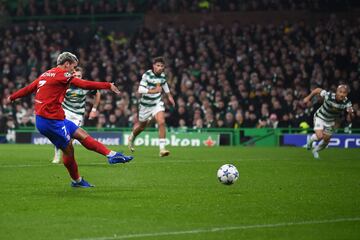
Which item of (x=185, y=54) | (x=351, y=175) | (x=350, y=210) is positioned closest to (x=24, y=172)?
(x=351, y=175)

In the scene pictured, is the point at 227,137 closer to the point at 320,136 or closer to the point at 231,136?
the point at 231,136

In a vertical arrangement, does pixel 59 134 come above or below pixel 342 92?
below

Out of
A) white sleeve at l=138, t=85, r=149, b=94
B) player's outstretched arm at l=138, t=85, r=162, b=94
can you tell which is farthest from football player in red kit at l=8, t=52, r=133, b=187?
white sleeve at l=138, t=85, r=149, b=94

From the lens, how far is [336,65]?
3108 cm

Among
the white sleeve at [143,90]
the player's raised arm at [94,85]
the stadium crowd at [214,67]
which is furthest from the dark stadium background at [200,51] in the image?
the player's raised arm at [94,85]

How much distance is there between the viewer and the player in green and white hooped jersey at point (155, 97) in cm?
2170

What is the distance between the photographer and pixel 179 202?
462 inches

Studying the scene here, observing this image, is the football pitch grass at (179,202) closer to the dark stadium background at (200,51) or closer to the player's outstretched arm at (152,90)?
the player's outstretched arm at (152,90)

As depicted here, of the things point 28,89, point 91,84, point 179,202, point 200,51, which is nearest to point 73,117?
point 28,89

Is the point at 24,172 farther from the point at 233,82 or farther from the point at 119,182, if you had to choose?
the point at 233,82

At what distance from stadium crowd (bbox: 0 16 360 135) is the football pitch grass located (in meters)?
11.9

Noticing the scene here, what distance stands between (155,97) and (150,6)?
1864 centimetres

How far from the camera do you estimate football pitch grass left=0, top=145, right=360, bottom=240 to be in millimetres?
9180

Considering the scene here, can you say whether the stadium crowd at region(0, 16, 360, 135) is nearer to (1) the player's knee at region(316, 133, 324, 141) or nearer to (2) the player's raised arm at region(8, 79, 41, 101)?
(1) the player's knee at region(316, 133, 324, 141)
